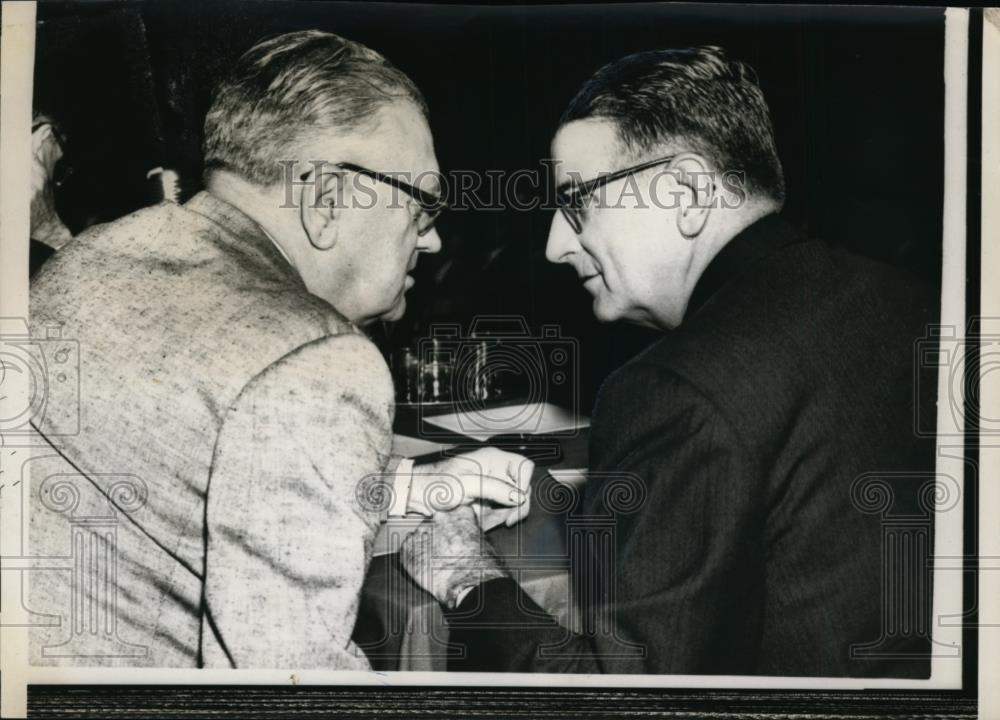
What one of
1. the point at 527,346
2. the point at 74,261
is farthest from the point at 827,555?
the point at 74,261

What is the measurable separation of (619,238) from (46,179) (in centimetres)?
141

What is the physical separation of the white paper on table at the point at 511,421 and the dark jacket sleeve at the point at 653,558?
0.27 ft

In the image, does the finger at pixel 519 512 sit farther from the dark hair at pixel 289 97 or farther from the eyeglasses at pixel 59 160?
the eyeglasses at pixel 59 160

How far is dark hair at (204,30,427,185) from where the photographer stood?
2.09 metres

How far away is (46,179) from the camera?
6.89 ft

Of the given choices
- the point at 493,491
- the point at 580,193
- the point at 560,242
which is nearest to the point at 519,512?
the point at 493,491

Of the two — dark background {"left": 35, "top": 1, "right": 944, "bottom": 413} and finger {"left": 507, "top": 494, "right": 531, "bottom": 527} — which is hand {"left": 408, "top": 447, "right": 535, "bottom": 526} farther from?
dark background {"left": 35, "top": 1, "right": 944, "bottom": 413}

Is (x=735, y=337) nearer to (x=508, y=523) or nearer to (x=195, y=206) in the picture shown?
(x=508, y=523)

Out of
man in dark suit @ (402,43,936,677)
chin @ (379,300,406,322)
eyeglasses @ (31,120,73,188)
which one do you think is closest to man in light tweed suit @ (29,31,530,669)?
chin @ (379,300,406,322)

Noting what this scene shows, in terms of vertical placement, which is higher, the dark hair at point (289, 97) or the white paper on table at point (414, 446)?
the dark hair at point (289, 97)

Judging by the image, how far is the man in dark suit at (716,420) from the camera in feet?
6.54

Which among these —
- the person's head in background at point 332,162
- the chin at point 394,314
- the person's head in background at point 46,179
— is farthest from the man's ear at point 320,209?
the person's head in background at point 46,179

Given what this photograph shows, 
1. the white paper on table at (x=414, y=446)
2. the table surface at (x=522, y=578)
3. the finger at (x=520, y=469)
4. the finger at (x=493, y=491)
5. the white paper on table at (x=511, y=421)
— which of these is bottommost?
the table surface at (x=522, y=578)

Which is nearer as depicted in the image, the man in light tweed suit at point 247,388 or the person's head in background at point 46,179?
the man in light tweed suit at point 247,388
